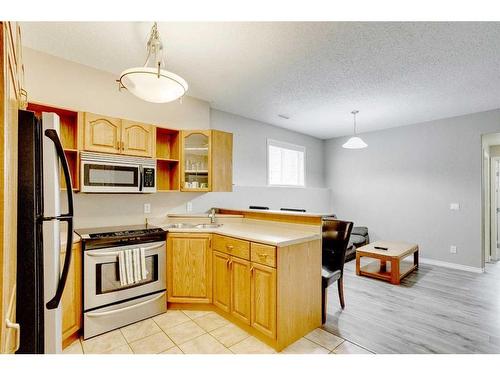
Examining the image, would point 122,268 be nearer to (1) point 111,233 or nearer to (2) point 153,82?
(1) point 111,233

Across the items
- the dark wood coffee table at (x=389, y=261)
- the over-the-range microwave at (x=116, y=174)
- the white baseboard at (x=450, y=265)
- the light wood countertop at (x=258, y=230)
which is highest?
the over-the-range microwave at (x=116, y=174)

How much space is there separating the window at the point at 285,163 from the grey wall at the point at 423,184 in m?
1.15

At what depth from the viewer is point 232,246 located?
7.59 feet

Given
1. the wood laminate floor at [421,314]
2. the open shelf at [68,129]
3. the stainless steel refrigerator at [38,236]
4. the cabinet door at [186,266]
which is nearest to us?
the stainless steel refrigerator at [38,236]

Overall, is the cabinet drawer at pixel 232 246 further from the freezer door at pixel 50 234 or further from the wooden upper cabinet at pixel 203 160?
the freezer door at pixel 50 234

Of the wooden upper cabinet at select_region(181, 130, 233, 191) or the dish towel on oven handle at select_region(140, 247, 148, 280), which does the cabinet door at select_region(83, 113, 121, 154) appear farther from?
the dish towel on oven handle at select_region(140, 247, 148, 280)

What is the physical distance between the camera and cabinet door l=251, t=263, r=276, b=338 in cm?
193

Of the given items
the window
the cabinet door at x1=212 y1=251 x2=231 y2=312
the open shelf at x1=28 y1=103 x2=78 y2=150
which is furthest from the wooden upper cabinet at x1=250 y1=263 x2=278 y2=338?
the window

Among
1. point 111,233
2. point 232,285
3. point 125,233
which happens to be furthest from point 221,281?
point 111,233

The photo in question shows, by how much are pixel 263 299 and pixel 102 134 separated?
2.23 m

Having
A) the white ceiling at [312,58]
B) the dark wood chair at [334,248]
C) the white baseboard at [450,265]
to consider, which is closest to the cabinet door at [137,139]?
the white ceiling at [312,58]

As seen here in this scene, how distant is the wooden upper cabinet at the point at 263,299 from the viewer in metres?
1.93
